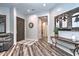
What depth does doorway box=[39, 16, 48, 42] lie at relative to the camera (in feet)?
8.15

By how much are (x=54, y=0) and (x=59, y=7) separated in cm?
21

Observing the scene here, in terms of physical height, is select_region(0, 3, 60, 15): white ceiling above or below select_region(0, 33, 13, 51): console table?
above

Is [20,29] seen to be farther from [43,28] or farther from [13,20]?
[43,28]

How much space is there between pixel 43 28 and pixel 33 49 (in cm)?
55

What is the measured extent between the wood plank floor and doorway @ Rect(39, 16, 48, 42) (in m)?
0.12

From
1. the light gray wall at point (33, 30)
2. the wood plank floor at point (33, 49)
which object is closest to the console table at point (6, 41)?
the wood plank floor at point (33, 49)

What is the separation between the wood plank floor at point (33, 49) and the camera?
7.66 feet

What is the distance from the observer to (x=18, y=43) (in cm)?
244

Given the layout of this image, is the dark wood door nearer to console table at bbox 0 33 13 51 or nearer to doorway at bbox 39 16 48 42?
console table at bbox 0 33 13 51

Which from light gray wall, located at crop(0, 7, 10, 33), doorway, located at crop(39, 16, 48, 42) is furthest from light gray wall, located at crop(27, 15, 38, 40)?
light gray wall, located at crop(0, 7, 10, 33)

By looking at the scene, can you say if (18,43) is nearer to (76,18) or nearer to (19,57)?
(19,57)

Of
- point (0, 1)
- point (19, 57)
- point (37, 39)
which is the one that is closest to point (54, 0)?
point (37, 39)

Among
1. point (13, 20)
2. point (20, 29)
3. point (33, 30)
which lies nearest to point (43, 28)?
point (33, 30)

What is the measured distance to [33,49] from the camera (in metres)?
2.44
